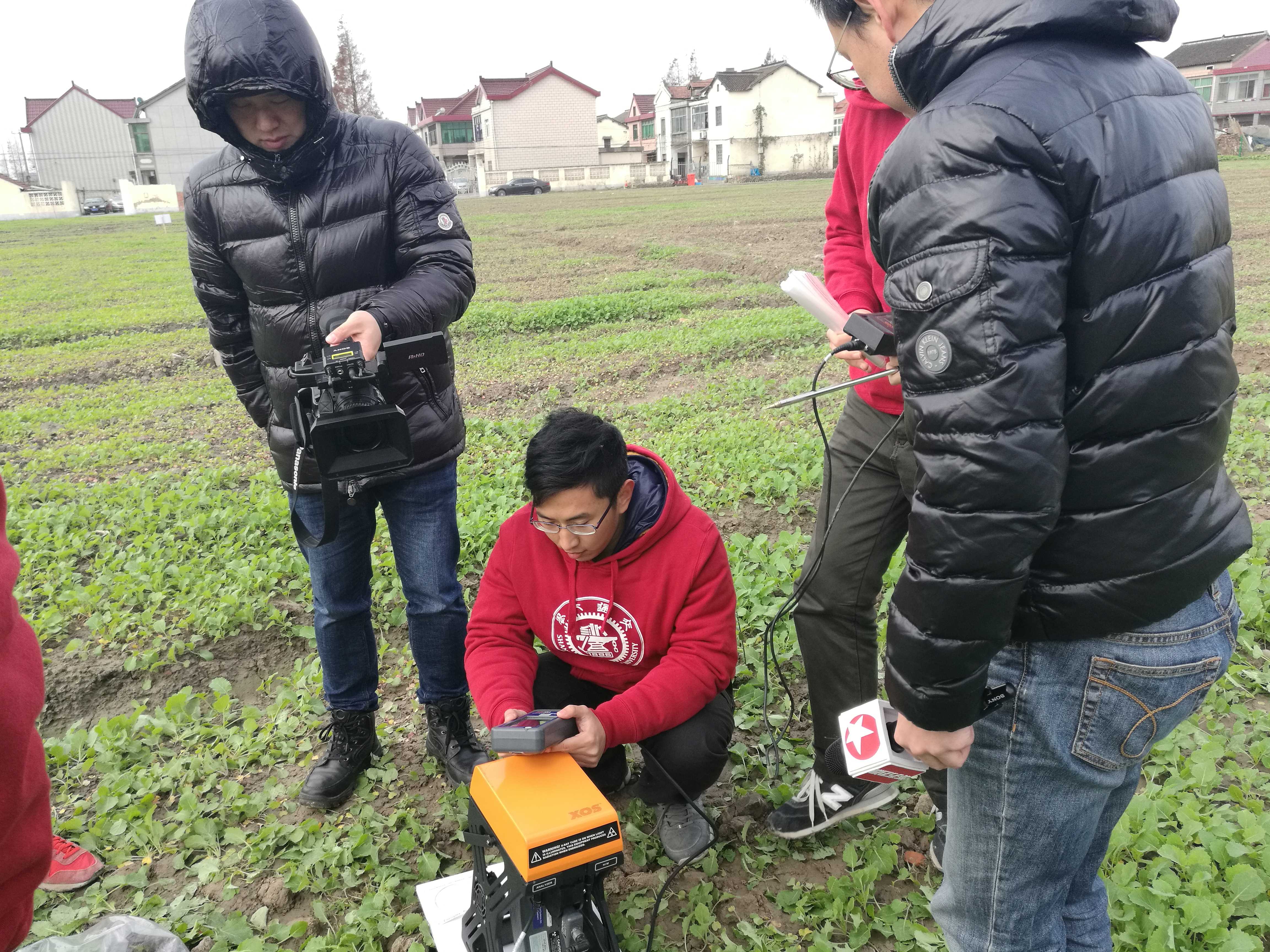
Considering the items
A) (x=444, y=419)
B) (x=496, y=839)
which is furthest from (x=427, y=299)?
(x=496, y=839)

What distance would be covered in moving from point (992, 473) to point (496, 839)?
1270mm

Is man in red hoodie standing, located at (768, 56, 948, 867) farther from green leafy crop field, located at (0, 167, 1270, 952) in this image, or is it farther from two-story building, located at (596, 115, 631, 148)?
two-story building, located at (596, 115, 631, 148)

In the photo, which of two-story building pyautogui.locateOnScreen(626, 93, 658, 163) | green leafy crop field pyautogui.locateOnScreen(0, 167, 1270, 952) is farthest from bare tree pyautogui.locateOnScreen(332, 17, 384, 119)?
green leafy crop field pyautogui.locateOnScreen(0, 167, 1270, 952)

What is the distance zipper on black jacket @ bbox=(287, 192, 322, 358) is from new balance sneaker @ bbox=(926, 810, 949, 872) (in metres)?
2.07

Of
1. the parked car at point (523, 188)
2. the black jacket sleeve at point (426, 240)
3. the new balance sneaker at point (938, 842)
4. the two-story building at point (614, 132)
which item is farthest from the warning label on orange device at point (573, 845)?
the two-story building at point (614, 132)

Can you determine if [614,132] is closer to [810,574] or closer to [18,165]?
[18,165]

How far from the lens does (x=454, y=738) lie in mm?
2900

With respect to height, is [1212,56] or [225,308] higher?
[1212,56]

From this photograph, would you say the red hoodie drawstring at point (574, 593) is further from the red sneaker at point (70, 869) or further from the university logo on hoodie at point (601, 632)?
the red sneaker at point (70, 869)

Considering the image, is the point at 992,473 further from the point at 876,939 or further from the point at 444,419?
the point at 444,419

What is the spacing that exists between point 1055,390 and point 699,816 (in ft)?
6.11

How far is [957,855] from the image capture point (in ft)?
4.84

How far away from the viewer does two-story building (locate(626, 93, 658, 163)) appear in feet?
197

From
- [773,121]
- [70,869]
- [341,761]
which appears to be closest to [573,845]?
[341,761]
